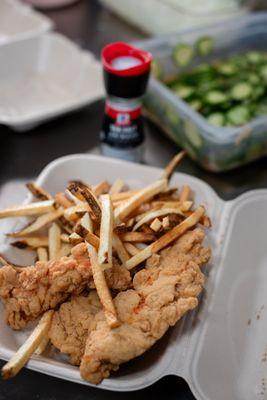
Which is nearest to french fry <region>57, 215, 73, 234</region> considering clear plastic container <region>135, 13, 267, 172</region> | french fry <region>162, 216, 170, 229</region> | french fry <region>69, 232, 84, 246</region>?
french fry <region>69, 232, 84, 246</region>

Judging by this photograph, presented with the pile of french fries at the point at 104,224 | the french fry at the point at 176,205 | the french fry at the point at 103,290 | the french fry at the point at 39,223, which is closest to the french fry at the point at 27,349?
the pile of french fries at the point at 104,224

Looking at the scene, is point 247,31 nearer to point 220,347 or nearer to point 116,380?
point 220,347

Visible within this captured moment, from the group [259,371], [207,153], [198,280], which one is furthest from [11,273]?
[207,153]

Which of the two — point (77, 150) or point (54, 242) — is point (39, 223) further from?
point (77, 150)

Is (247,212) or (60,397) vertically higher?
(247,212)

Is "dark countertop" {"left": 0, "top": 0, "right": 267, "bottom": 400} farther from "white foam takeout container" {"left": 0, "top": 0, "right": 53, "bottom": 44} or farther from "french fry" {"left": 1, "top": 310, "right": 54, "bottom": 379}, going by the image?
"french fry" {"left": 1, "top": 310, "right": 54, "bottom": 379}

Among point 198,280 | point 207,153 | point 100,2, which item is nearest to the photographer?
point 198,280
